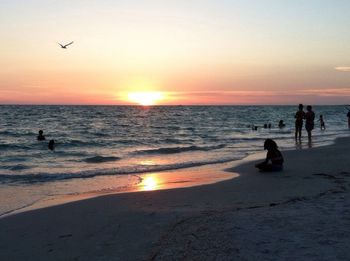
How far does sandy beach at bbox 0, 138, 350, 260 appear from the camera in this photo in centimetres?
540

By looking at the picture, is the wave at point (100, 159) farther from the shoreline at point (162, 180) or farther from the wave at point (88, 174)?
the shoreline at point (162, 180)

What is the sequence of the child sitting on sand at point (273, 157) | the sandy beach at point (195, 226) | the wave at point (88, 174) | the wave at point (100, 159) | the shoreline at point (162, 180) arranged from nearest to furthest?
the sandy beach at point (195, 226)
the shoreline at point (162, 180)
the child sitting on sand at point (273, 157)
the wave at point (88, 174)
the wave at point (100, 159)

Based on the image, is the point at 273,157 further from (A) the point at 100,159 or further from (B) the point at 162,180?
(A) the point at 100,159

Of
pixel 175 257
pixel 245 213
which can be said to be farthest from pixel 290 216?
pixel 175 257

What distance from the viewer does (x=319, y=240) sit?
18.0 ft

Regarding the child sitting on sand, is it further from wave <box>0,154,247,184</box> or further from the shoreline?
wave <box>0,154,247,184</box>

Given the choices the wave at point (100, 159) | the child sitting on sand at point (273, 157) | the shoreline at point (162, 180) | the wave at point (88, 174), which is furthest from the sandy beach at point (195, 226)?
the wave at point (100, 159)

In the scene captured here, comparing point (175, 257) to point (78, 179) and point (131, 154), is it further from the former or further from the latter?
point (131, 154)

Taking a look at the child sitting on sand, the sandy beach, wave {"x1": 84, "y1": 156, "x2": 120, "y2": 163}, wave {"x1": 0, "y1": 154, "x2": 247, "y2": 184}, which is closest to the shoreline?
wave {"x1": 0, "y1": 154, "x2": 247, "y2": 184}

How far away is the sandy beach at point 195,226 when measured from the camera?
540cm

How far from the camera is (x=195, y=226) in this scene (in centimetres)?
650

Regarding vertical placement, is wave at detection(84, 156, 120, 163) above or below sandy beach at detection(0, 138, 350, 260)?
below

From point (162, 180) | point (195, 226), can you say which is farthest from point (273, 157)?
point (195, 226)

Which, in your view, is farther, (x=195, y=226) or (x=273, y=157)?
(x=273, y=157)
